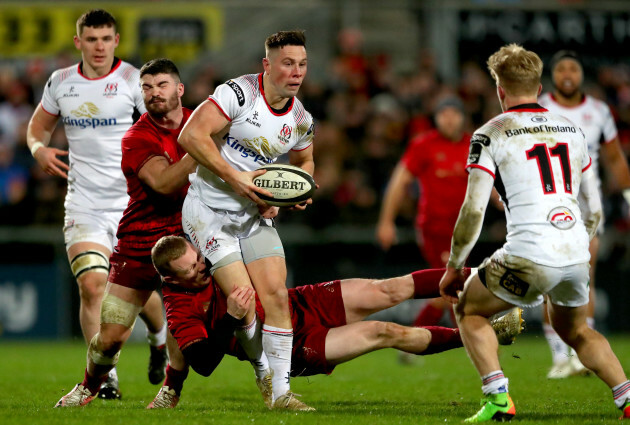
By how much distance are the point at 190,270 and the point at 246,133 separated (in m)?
0.97

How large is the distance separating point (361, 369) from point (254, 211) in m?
4.02

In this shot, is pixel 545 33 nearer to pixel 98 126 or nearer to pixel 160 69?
pixel 98 126

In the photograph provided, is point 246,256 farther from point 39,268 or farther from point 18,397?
point 39,268

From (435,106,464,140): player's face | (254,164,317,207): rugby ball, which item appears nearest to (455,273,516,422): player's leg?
(254,164,317,207): rugby ball

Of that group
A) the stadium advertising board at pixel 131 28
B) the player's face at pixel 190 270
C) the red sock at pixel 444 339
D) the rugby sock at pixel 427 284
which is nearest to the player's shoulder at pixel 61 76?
the player's face at pixel 190 270

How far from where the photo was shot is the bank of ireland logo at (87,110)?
7980 millimetres

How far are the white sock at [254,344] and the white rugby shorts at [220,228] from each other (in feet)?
1.48

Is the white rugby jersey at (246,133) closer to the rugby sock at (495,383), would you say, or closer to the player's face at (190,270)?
the player's face at (190,270)

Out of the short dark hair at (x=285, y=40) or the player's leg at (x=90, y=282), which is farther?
the player's leg at (x=90, y=282)

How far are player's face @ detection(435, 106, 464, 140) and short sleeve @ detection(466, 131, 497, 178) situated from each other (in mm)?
5076

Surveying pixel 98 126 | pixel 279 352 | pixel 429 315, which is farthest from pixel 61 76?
pixel 429 315

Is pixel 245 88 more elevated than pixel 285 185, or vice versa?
pixel 245 88

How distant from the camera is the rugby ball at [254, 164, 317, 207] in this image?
631 centimetres

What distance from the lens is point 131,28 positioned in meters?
18.6
